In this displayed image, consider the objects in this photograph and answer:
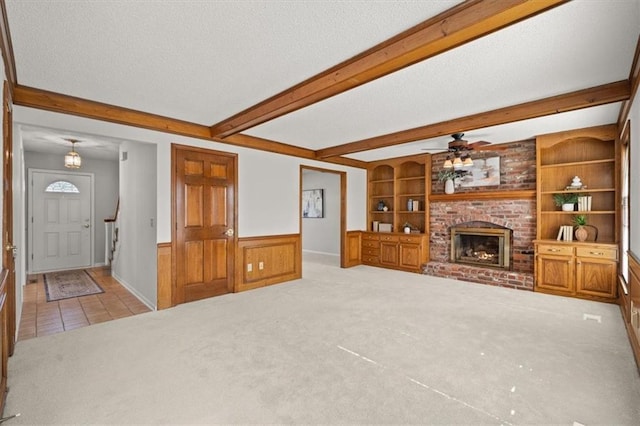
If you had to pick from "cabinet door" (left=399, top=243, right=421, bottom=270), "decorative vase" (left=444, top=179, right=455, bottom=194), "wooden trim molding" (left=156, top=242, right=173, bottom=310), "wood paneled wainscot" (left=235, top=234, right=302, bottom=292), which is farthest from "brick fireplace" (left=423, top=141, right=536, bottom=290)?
"wooden trim molding" (left=156, top=242, right=173, bottom=310)

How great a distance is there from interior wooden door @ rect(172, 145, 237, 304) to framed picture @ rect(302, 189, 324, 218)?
457 cm

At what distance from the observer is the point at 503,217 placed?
18.5 ft

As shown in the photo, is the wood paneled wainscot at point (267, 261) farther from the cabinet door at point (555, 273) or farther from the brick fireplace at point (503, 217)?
the cabinet door at point (555, 273)

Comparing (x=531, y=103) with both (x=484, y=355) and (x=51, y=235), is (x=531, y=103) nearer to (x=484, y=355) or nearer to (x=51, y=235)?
(x=484, y=355)

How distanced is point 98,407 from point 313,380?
1.44 meters

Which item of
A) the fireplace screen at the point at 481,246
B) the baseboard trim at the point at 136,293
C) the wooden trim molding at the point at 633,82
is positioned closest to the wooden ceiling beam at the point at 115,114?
the baseboard trim at the point at 136,293

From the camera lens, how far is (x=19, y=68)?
8.73 ft

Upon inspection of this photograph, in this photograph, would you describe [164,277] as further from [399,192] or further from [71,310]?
[399,192]

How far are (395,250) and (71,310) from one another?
562cm

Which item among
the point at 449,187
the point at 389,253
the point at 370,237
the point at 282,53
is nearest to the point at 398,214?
the point at 370,237

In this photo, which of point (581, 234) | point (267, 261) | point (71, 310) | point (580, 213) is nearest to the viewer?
point (71, 310)

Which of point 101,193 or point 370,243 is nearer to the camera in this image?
point 101,193

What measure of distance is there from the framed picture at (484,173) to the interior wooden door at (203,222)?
442 cm

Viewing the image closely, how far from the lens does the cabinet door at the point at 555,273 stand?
4648 mm
